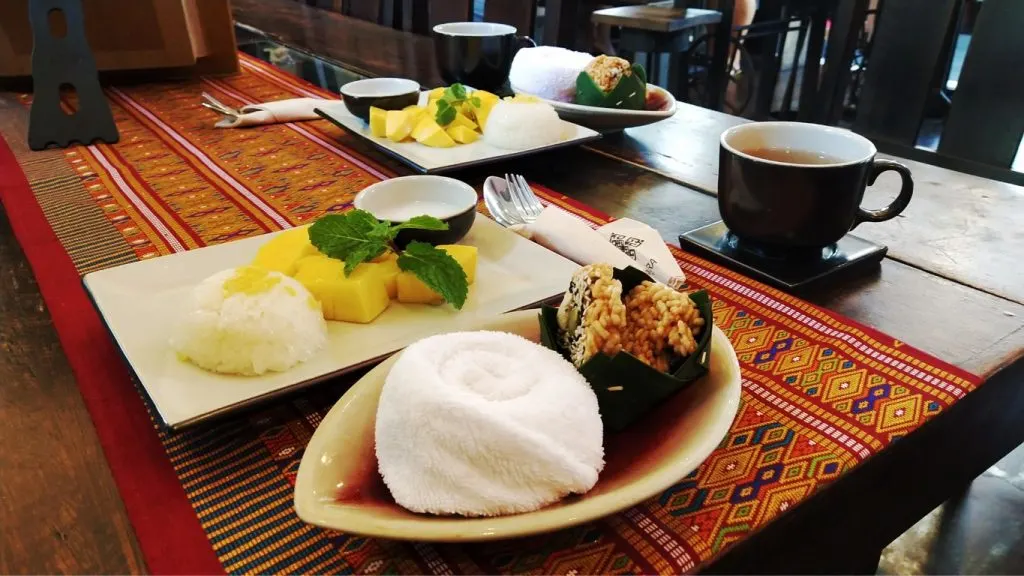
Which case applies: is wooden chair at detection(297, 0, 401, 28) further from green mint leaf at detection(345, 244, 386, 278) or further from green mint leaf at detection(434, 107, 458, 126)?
green mint leaf at detection(345, 244, 386, 278)

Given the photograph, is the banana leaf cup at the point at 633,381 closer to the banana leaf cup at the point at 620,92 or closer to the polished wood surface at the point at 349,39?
the banana leaf cup at the point at 620,92

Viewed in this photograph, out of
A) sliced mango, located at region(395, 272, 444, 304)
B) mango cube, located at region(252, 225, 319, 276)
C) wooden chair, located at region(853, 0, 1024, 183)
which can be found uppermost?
mango cube, located at region(252, 225, 319, 276)

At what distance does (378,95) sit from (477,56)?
301 millimetres

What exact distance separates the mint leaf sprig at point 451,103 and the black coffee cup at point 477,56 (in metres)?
0.25

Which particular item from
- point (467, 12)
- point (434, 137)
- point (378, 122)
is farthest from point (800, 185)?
point (467, 12)

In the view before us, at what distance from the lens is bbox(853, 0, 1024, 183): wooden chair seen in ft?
5.86

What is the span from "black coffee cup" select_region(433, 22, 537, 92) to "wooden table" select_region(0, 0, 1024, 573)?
352 mm

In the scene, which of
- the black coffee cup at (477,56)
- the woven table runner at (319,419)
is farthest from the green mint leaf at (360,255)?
the black coffee cup at (477,56)

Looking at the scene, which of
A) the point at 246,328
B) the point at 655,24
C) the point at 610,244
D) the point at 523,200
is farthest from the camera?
the point at 655,24

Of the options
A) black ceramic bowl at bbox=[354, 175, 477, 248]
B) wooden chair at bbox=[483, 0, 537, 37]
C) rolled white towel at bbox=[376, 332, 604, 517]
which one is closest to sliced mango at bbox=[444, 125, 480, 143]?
black ceramic bowl at bbox=[354, 175, 477, 248]

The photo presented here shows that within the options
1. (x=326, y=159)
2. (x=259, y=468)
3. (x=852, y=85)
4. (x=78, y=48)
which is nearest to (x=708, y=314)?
(x=259, y=468)

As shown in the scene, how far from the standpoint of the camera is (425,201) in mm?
812

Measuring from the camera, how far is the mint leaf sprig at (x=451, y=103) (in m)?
1.08

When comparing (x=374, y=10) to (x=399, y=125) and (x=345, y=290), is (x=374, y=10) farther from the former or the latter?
(x=345, y=290)
